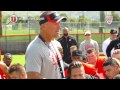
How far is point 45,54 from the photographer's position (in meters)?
3.74

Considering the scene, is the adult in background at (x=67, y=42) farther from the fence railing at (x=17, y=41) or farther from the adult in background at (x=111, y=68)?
the fence railing at (x=17, y=41)

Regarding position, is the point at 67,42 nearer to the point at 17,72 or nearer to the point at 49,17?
the point at 49,17

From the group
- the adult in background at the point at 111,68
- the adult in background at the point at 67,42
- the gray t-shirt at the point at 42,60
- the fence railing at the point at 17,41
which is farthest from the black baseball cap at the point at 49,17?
the fence railing at the point at 17,41

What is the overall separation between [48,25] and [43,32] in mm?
96

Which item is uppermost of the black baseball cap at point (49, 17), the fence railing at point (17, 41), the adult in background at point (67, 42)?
the black baseball cap at point (49, 17)

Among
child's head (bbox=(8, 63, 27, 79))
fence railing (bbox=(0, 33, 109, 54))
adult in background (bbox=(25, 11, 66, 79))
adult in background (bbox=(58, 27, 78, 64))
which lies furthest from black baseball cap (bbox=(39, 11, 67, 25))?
fence railing (bbox=(0, 33, 109, 54))

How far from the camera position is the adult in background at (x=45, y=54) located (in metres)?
3.69

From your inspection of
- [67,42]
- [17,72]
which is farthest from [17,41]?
[17,72]

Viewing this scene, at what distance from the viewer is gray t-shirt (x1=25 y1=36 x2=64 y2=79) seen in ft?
12.1

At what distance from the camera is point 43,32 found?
3.91 metres

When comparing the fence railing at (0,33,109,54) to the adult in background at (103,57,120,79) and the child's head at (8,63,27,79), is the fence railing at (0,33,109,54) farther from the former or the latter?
the child's head at (8,63,27,79)
